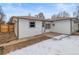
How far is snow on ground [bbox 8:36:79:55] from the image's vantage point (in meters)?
2.52

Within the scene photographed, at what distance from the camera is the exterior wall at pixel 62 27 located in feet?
8.48

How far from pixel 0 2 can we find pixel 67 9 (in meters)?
1.08

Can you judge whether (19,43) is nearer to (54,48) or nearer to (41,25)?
(41,25)

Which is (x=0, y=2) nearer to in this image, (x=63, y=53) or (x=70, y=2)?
(x=70, y=2)

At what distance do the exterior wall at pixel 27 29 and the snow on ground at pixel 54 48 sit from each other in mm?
196

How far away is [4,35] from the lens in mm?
2498

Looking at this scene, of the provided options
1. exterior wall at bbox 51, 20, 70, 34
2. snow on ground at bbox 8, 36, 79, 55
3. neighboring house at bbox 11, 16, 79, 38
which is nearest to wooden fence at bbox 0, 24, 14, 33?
neighboring house at bbox 11, 16, 79, 38

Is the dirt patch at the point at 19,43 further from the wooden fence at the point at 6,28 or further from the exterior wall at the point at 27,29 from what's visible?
the wooden fence at the point at 6,28

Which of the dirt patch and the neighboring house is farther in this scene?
the neighboring house

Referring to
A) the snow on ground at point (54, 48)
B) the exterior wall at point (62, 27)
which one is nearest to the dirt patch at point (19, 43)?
the snow on ground at point (54, 48)

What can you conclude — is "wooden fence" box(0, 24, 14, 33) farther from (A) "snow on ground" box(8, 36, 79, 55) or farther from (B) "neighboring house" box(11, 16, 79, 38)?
(A) "snow on ground" box(8, 36, 79, 55)

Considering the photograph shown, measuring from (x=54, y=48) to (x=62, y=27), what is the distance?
0.37 m

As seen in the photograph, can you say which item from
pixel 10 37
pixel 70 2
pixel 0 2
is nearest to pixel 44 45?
pixel 10 37
